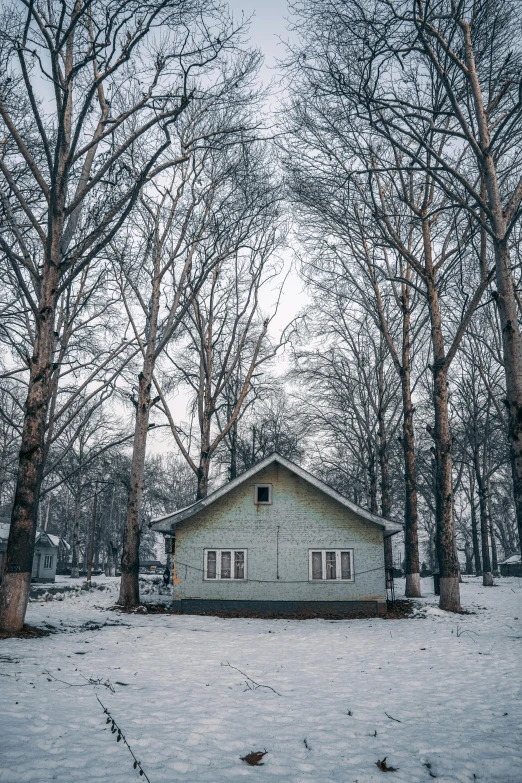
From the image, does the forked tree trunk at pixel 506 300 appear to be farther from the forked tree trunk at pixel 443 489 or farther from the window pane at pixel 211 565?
the window pane at pixel 211 565

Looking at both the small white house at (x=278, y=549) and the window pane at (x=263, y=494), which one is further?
the window pane at (x=263, y=494)

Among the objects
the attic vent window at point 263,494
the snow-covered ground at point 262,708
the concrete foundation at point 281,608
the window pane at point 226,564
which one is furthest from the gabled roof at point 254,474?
the snow-covered ground at point 262,708

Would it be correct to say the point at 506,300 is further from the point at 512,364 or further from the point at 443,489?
the point at 443,489

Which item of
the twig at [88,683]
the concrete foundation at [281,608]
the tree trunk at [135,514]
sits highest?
the tree trunk at [135,514]

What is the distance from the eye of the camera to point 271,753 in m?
4.26

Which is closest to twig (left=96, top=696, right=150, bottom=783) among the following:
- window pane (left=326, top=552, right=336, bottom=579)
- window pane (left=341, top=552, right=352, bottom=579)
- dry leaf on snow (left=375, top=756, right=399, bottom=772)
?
dry leaf on snow (left=375, top=756, right=399, bottom=772)

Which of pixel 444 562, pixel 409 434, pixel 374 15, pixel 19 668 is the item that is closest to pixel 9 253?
pixel 19 668

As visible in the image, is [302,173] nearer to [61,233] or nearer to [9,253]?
[61,233]

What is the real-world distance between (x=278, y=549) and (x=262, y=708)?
37.9ft

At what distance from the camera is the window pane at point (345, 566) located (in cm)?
1677

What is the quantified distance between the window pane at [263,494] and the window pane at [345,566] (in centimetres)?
318

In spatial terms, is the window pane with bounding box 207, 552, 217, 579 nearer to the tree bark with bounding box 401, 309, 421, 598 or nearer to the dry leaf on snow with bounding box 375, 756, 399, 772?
the tree bark with bounding box 401, 309, 421, 598

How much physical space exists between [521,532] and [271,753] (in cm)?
505

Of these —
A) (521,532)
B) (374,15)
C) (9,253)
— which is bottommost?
(521,532)
